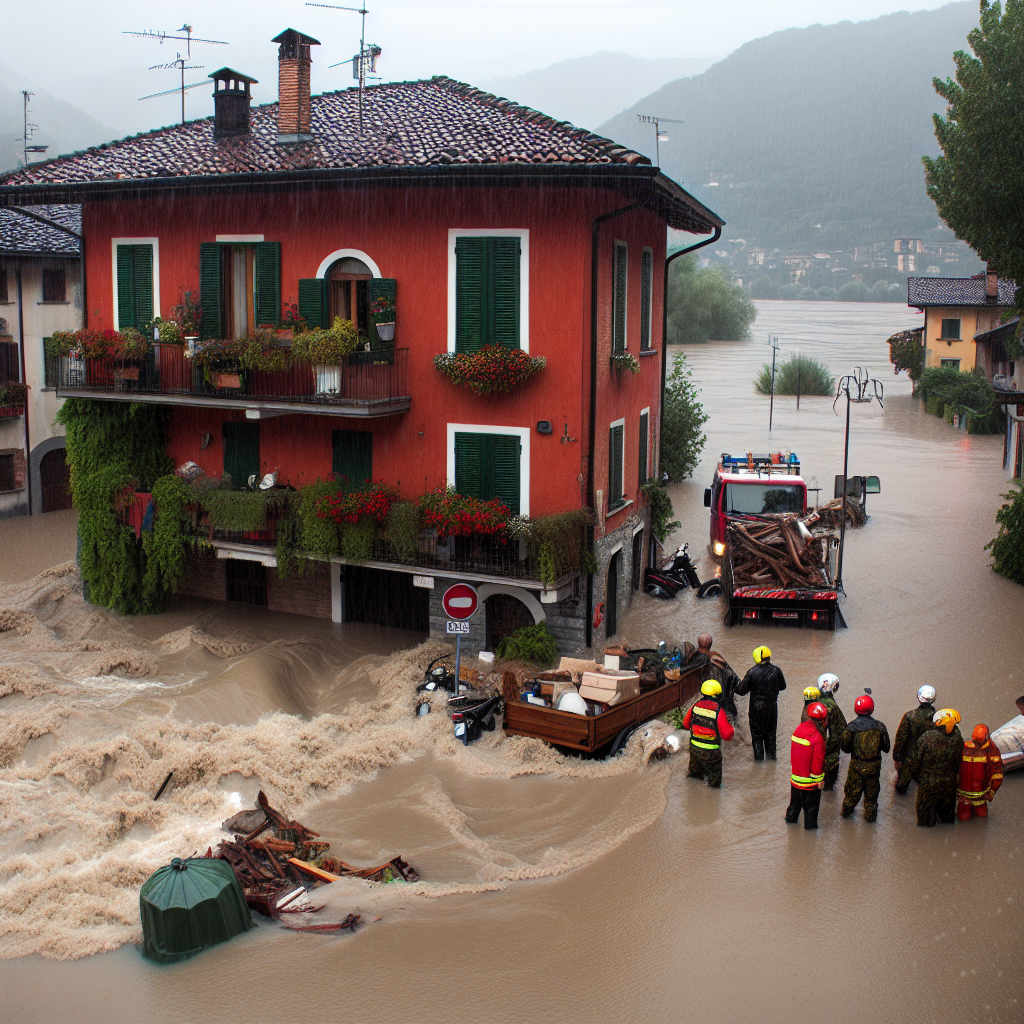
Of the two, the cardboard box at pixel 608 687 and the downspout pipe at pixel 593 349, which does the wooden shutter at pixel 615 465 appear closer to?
the downspout pipe at pixel 593 349

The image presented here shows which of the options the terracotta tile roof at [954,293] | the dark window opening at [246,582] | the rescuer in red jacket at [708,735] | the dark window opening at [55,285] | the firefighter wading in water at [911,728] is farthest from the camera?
the terracotta tile roof at [954,293]

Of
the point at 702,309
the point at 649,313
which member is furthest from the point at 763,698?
the point at 702,309

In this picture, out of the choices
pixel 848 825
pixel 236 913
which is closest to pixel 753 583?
pixel 848 825

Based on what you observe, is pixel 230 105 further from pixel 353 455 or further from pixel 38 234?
pixel 38 234

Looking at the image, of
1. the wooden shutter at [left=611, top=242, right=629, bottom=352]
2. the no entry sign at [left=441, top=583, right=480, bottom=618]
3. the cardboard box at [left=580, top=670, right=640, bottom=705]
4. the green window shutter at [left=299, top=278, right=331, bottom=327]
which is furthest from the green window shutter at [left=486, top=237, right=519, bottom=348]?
the cardboard box at [left=580, top=670, right=640, bottom=705]

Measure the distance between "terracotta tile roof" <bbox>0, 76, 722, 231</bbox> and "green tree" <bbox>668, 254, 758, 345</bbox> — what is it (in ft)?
225

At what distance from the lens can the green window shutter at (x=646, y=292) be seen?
21.0 meters

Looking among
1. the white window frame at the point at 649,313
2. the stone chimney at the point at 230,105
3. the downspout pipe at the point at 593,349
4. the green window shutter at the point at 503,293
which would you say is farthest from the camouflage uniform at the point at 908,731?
the stone chimney at the point at 230,105

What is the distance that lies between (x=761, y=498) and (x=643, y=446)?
3.21 m

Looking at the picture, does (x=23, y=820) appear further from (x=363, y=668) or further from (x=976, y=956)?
(x=976, y=956)

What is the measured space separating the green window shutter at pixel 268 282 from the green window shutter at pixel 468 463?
12.0 ft

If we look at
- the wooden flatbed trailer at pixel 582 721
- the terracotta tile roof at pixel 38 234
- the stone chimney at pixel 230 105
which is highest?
the stone chimney at pixel 230 105

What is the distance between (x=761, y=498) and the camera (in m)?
23.4

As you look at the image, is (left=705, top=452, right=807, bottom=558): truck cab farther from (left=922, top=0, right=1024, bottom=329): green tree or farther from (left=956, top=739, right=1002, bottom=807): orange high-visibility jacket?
(left=956, top=739, right=1002, bottom=807): orange high-visibility jacket
